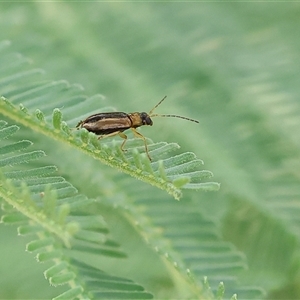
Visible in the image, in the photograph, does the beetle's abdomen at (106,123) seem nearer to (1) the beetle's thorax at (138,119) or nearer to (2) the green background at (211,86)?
(1) the beetle's thorax at (138,119)

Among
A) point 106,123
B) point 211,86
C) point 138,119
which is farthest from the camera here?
point 211,86

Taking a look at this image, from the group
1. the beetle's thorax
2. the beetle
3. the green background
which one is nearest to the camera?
the beetle

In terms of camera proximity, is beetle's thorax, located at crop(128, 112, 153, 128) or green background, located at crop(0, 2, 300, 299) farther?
green background, located at crop(0, 2, 300, 299)

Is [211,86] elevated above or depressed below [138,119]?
above

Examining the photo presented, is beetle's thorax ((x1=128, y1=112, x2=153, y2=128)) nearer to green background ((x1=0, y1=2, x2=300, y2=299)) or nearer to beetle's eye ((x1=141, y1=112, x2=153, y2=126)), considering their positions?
beetle's eye ((x1=141, y1=112, x2=153, y2=126))

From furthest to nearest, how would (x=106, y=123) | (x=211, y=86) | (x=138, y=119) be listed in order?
(x=211, y=86) < (x=138, y=119) < (x=106, y=123)

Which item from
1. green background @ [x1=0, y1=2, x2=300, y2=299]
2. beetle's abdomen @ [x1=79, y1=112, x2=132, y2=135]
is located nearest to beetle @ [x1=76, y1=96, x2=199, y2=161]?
beetle's abdomen @ [x1=79, y1=112, x2=132, y2=135]

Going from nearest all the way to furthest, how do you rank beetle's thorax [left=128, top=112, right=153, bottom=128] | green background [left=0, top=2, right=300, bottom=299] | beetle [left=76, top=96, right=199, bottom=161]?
beetle [left=76, top=96, right=199, bottom=161]
beetle's thorax [left=128, top=112, right=153, bottom=128]
green background [left=0, top=2, right=300, bottom=299]

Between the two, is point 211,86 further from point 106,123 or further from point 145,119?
point 106,123

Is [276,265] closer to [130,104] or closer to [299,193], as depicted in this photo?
[299,193]

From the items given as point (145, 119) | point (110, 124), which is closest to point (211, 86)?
point (145, 119)
